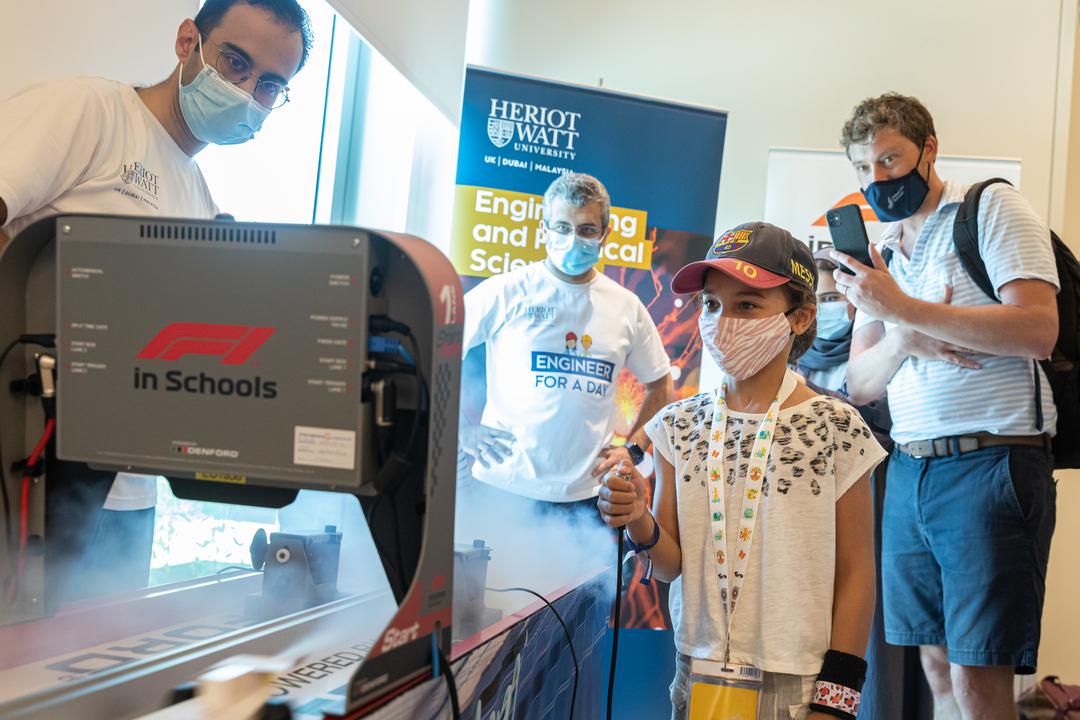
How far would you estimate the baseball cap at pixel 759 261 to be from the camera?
65.6 inches

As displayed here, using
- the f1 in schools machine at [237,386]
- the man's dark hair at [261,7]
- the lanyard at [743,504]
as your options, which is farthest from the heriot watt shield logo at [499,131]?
the f1 in schools machine at [237,386]

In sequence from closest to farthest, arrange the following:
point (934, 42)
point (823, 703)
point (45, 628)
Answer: point (45, 628) → point (823, 703) → point (934, 42)

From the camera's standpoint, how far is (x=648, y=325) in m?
3.67

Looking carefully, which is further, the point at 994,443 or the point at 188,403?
the point at 994,443

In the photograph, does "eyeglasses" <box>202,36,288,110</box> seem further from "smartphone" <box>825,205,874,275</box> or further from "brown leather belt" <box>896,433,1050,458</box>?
"brown leather belt" <box>896,433,1050,458</box>

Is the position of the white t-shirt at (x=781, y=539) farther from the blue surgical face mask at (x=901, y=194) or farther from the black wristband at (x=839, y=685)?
the blue surgical face mask at (x=901, y=194)

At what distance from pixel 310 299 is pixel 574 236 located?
2.56 metres

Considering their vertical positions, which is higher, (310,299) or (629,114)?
(629,114)

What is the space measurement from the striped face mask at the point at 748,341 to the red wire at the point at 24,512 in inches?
44.4

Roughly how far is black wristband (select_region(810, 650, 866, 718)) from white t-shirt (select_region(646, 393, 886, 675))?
0.05 metres

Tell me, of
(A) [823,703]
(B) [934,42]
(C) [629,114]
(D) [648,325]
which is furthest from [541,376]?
(B) [934,42]

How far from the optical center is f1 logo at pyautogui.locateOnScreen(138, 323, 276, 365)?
957 millimetres

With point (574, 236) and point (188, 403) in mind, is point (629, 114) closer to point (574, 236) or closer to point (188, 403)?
point (574, 236)

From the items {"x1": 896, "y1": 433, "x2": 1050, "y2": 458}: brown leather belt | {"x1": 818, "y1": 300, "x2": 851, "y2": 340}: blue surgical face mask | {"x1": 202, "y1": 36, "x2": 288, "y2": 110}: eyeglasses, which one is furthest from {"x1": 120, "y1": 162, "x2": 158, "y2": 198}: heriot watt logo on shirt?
{"x1": 818, "y1": 300, "x2": 851, "y2": 340}: blue surgical face mask
